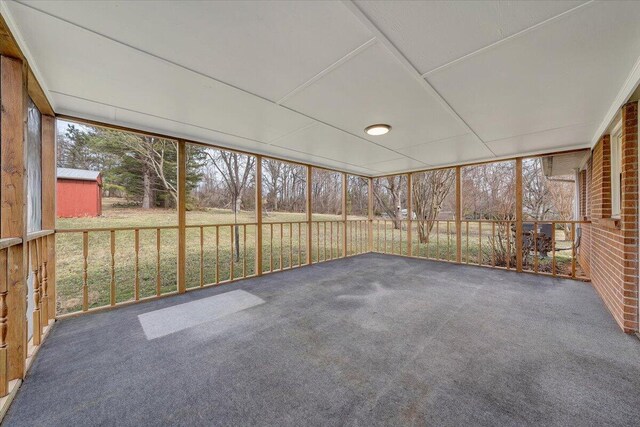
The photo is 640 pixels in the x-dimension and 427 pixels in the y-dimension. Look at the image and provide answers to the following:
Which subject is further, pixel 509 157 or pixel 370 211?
pixel 370 211

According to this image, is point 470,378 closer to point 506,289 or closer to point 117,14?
point 506,289

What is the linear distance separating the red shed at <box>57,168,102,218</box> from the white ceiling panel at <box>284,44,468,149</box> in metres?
2.74

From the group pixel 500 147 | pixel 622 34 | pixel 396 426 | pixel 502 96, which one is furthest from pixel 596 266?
pixel 396 426

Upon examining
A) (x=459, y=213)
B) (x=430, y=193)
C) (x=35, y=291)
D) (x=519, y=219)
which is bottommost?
(x=35, y=291)

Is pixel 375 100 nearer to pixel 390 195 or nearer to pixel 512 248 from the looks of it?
pixel 512 248

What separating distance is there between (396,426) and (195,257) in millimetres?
5019

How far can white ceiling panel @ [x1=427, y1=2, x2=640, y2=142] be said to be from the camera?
125cm

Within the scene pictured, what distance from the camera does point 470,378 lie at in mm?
1468

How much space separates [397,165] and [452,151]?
121 centimetres

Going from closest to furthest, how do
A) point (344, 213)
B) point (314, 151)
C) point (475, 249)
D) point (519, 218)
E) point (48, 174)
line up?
point (48, 174)
point (314, 151)
point (519, 218)
point (344, 213)
point (475, 249)

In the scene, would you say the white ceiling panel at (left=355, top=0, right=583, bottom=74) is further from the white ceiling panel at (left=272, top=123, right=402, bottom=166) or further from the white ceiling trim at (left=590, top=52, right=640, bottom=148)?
the white ceiling panel at (left=272, top=123, right=402, bottom=166)

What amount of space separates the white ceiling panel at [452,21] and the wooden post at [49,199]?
9.72ft

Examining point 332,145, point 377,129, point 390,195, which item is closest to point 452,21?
point 377,129

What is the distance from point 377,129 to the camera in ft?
9.02
